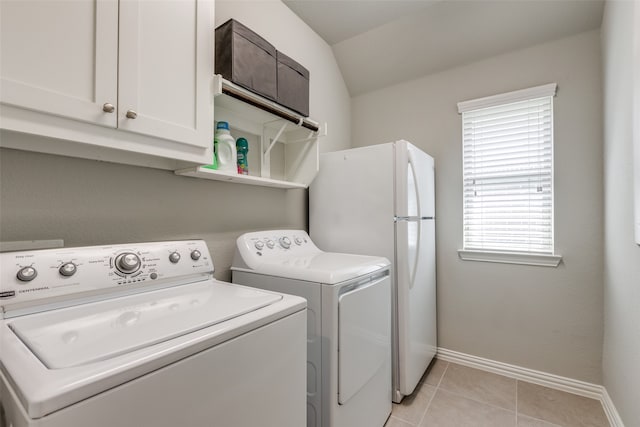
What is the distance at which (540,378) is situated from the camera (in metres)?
2.12

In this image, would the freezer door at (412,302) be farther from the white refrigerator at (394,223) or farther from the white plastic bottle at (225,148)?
the white plastic bottle at (225,148)

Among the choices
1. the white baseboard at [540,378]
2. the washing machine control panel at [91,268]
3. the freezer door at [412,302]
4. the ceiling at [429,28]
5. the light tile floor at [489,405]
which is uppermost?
the ceiling at [429,28]

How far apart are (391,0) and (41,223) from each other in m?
2.41

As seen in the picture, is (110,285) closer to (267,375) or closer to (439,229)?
(267,375)

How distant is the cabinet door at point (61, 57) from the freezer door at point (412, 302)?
62.0 inches

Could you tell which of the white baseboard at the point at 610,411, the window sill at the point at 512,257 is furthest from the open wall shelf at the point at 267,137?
the white baseboard at the point at 610,411

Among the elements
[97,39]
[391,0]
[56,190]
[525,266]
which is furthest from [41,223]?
[525,266]

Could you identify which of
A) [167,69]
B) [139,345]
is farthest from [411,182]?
[139,345]

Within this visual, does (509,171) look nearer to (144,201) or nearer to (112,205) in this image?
(144,201)

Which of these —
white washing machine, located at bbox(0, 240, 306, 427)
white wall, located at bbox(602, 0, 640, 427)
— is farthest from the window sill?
white washing machine, located at bbox(0, 240, 306, 427)

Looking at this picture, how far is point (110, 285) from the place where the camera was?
1.00m

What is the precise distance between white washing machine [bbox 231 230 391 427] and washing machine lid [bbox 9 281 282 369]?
280mm

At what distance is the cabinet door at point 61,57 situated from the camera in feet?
2.51

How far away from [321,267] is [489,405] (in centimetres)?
150
